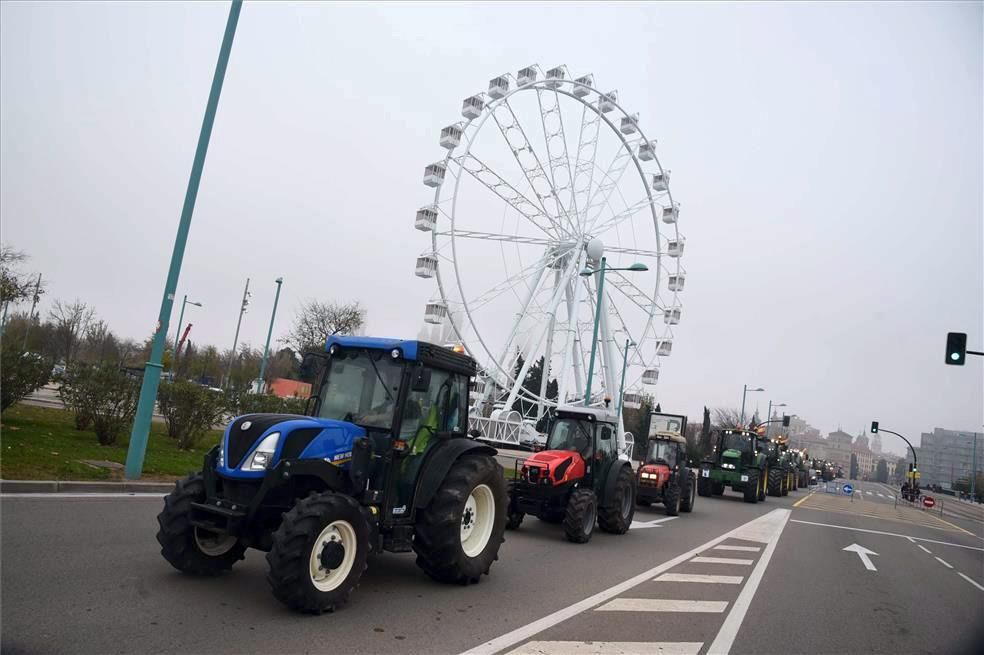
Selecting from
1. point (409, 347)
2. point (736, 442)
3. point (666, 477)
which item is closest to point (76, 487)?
point (409, 347)

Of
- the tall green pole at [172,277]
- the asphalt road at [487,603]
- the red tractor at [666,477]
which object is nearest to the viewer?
the asphalt road at [487,603]

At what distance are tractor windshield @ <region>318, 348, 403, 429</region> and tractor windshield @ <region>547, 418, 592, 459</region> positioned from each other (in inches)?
257

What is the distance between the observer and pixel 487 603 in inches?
268

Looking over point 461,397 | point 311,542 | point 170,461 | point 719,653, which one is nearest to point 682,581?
point 719,653

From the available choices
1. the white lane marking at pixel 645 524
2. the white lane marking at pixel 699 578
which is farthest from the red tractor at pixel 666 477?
the white lane marking at pixel 699 578

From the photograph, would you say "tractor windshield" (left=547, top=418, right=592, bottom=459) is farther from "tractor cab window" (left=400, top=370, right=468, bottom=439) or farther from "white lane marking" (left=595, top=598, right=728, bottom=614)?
"tractor cab window" (left=400, top=370, right=468, bottom=439)

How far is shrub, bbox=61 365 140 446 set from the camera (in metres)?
14.2

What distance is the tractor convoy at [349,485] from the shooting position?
18.2 ft

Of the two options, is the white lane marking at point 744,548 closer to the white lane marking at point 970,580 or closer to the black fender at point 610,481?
the black fender at point 610,481

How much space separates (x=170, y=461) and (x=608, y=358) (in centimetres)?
2395

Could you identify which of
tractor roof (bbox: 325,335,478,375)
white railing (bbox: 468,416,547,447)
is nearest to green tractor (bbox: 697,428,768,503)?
white railing (bbox: 468,416,547,447)

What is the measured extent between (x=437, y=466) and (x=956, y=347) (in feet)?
Result: 56.4

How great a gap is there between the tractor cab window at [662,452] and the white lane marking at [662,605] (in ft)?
40.6

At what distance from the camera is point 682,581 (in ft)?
30.1
